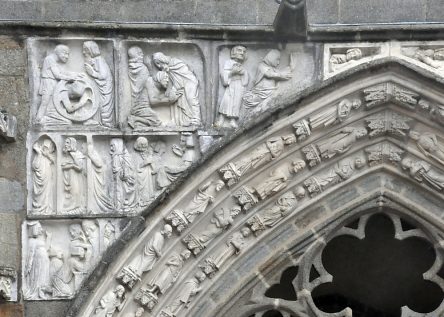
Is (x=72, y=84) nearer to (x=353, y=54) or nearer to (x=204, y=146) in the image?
(x=204, y=146)

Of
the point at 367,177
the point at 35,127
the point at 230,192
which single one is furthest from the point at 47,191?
the point at 367,177

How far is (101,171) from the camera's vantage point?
40.5 ft

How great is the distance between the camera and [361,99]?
12.4 meters

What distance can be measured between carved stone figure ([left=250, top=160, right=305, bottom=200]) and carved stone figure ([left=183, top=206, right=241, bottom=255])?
19 cm

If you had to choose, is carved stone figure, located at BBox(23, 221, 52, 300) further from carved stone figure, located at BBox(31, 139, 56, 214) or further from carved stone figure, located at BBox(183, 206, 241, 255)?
carved stone figure, located at BBox(183, 206, 241, 255)

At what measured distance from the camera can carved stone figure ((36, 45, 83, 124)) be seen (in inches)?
488

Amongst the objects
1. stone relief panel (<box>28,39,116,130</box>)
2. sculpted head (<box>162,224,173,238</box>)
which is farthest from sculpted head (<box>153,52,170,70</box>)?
sculpted head (<box>162,224,173,238</box>)

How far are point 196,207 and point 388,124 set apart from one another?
4.63ft

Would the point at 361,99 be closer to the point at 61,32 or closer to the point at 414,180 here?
the point at 414,180

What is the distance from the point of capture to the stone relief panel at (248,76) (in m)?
12.4

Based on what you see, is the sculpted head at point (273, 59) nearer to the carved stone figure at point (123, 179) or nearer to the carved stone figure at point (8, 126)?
the carved stone figure at point (123, 179)

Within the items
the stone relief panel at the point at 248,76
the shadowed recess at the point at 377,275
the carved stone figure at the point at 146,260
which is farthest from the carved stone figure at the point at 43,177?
the shadowed recess at the point at 377,275

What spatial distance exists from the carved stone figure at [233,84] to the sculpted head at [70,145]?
944mm

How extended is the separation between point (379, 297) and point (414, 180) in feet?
5.36
